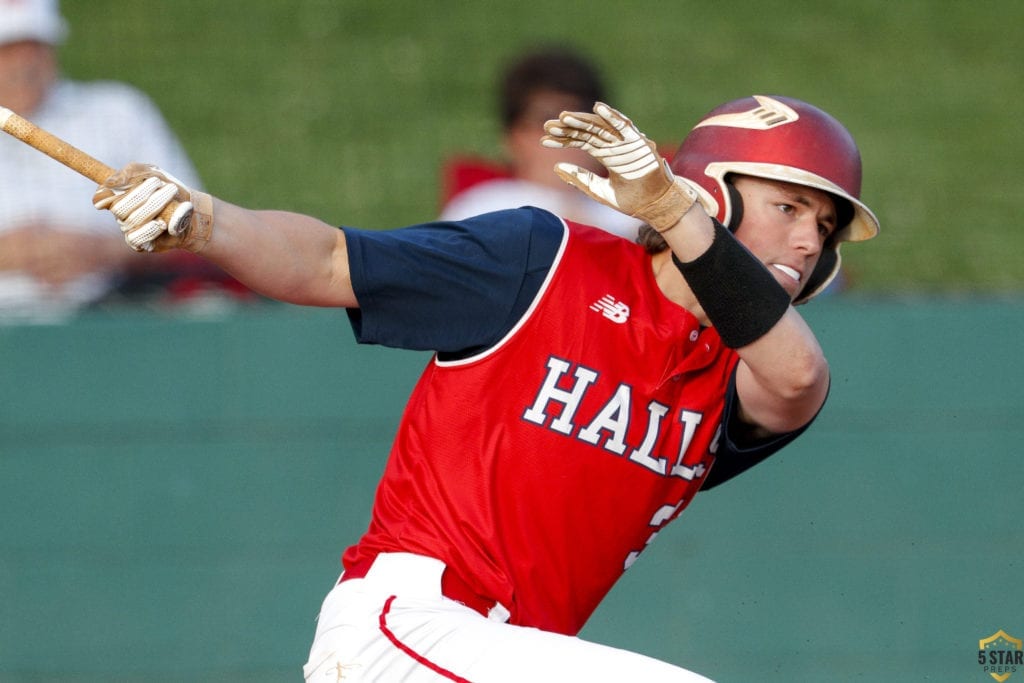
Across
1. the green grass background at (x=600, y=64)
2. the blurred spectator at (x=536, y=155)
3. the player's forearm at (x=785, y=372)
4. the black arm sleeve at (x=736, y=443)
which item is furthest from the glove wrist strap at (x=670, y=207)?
the green grass background at (x=600, y=64)

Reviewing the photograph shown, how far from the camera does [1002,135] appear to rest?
31.1ft

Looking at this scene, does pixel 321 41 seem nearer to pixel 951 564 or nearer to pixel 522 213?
pixel 951 564

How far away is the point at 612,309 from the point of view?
3084 mm

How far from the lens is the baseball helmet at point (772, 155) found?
3133mm

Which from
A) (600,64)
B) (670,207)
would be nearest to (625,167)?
(670,207)

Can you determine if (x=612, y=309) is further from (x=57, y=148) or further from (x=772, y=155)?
(x=57, y=148)

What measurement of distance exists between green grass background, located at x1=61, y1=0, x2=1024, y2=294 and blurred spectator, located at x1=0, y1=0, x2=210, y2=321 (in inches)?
91.4

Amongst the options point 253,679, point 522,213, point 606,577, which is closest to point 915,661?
point 253,679

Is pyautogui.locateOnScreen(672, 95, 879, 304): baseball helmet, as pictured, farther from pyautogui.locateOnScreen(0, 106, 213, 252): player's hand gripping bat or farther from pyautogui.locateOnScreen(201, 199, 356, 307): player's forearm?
pyautogui.locateOnScreen(0, 106, 213, 252): player's hand gripping bat

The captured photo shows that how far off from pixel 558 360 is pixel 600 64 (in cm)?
707

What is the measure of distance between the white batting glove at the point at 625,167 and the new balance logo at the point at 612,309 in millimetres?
330

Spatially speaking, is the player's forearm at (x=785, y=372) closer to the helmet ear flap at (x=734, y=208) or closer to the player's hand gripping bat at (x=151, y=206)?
the helmet ear flap at (x=734, y=208)

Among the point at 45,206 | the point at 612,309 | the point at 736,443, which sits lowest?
the point at 45,206

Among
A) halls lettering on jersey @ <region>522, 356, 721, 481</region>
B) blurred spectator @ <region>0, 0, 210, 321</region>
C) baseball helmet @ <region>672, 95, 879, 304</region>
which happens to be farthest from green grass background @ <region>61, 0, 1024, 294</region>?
halls lettering on jersey @ <region>522, 356, 721, 481</region>
